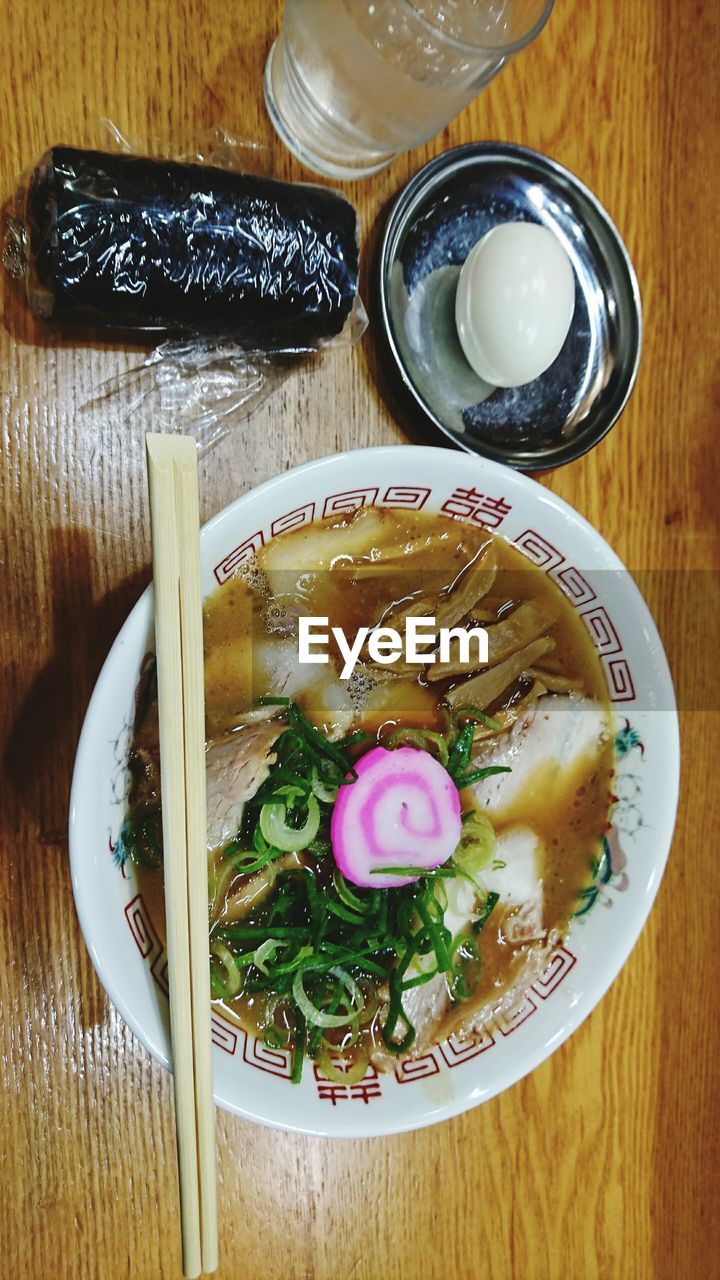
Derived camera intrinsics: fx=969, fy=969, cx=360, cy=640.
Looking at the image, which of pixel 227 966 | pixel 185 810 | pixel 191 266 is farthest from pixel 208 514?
pixel 227 966

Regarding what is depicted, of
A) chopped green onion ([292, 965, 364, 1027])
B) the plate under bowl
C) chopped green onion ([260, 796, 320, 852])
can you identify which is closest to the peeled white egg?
the plate under bowl

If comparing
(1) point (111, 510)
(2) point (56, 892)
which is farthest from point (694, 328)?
(2) point (56, 892)

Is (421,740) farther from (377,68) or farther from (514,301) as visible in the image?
(377,68)

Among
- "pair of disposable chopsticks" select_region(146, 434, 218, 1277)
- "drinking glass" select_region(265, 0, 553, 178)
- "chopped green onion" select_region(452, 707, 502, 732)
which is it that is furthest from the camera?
"chopped green onion" select_region(452, 707, 502, 732)

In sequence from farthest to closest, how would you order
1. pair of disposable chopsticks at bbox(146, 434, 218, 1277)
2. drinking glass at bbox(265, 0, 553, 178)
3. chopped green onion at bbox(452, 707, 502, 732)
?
1. chopped green onion at bbox(452, 707, 502, 732)
2. drinking glass at bbox(265, 0, 553, 178)
3. pair of disposable chopsticks at bbox(146, 434, 218, 1277)

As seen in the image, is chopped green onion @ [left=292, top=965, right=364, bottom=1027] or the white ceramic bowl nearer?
the white ceramic bowl

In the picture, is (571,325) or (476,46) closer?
(476,46)

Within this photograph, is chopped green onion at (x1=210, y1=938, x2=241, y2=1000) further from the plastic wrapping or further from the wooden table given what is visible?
the plastic wrapping
